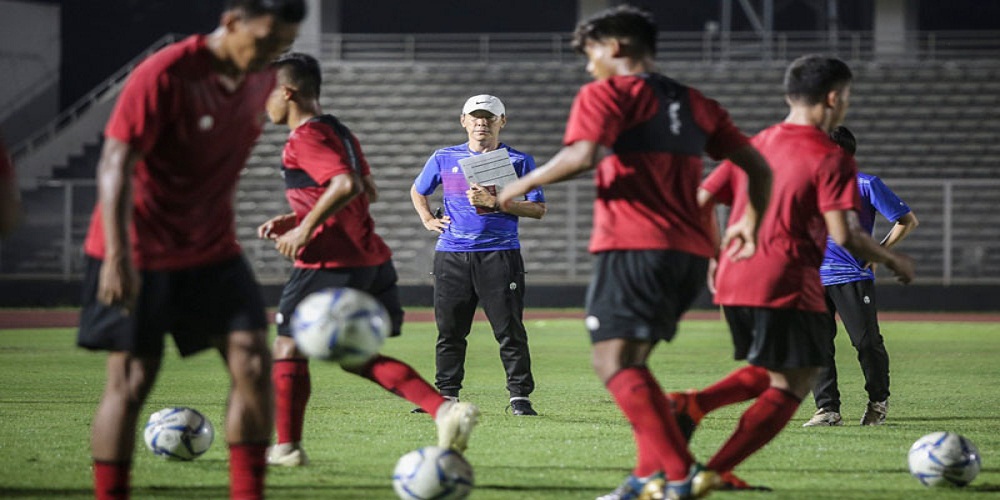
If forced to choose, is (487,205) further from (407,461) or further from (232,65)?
(232,65)

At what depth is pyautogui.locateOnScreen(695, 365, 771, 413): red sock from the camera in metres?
5.98

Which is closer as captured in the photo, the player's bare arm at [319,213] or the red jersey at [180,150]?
the red jersey at [180,150]

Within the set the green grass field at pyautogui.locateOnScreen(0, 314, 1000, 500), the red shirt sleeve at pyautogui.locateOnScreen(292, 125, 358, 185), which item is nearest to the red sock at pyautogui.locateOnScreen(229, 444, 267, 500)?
the green grass field at pyautogui.locateOnScreen(0, 314, 1000, 500)

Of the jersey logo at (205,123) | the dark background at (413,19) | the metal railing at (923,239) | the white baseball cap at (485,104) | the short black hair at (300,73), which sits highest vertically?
the dark background at (413,19)

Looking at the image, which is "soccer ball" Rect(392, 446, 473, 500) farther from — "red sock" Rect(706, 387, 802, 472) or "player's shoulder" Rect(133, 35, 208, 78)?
"player's shoulder" Rect(133, 35, 208, 78)

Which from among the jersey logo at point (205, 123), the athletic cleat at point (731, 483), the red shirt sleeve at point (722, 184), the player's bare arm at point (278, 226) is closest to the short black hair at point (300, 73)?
the player's bare arm at point (278, 226)

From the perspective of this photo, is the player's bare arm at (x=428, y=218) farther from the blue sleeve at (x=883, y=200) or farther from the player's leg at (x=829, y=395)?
the blue sleeve at (x=883, y=200)

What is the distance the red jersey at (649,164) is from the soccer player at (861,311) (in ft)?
12.1

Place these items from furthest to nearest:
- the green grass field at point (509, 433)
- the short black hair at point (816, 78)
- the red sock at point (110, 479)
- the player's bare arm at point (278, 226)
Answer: the player's bare arm at point (278, 226), the green grass field at point (509, 433), the short black hair at point (816, 78), the red sock at point (110, 479)

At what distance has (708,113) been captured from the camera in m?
5.29

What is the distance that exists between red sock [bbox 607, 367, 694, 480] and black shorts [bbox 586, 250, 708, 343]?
0.55ft

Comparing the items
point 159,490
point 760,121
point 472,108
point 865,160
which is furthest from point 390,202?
point 159,490

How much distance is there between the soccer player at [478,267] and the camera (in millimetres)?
9367

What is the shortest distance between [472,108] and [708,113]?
435cm
